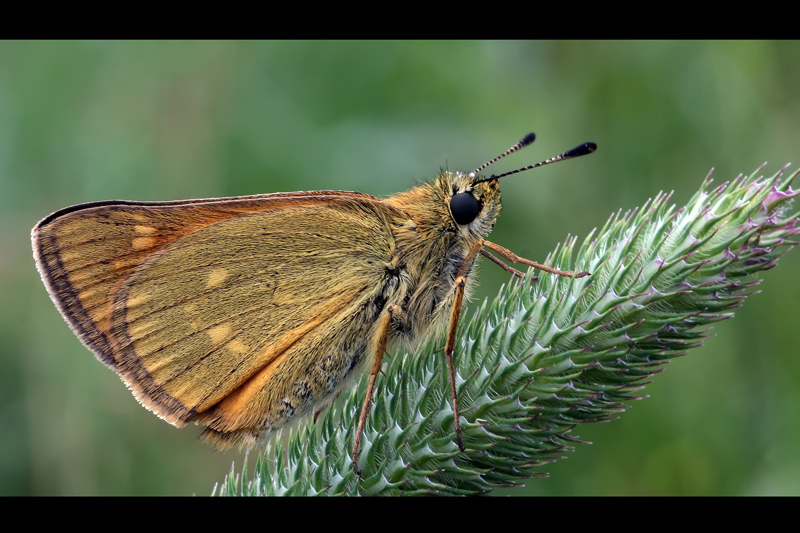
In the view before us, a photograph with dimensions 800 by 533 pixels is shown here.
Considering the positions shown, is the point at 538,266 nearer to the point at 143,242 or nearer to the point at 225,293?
the point at 225,293

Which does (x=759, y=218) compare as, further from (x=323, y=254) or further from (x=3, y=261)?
(x=3, y=261)

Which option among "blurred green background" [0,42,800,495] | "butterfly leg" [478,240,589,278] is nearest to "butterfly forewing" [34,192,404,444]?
"butterfly leg" [478,240,589,278]

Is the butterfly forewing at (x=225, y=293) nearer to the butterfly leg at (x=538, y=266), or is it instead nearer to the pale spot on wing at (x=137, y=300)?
the pale spot on wing at (x=137, y=300)

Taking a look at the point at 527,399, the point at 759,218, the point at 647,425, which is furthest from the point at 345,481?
the point at 647,425

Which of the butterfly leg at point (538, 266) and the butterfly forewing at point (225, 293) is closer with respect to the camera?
the butterfly leg at point (538, 266)

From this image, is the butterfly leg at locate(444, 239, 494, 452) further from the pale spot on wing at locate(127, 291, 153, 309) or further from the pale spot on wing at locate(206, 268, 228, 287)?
the pale spot on wing at locate(127, 291, 153, 309)

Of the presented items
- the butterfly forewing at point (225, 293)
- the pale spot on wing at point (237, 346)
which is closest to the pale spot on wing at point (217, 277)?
the butterfly forewing at point (225, 293)

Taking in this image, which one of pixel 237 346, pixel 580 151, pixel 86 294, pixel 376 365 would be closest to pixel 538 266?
pixel 580 151
